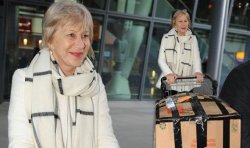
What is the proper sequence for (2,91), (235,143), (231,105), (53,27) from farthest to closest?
(2,91) → (235,143) → (231,105) → (53,27)

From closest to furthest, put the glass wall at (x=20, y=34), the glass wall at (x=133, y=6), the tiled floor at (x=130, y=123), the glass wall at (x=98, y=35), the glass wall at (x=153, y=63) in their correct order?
the tiled floor at (x=130, y=123)
the glass wall at (x=20, y=34)
the glass wall at (x=98, y=35)
the glass wall at (x=133, y=6)
the glass wall at (x=153, y=63)

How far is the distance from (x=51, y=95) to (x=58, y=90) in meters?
0.07

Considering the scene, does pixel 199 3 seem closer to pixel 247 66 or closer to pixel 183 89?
pixel 183 89

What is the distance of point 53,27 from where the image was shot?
250 centimetres

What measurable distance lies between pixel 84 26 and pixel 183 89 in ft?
8.95

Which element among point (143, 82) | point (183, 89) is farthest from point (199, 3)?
point (183, 89)

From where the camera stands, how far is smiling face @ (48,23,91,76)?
249cm

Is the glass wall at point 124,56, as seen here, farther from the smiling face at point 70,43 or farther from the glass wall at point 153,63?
the smiling face at point 70,43

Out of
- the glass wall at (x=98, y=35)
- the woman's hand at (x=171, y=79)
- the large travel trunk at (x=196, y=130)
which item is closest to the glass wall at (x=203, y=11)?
the glass wall at (x=98, y=35)

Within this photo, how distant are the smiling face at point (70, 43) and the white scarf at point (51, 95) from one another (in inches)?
3.1

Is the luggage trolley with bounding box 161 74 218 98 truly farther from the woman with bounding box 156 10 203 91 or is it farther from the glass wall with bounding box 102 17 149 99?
the glass wall with bounding box 102 17 149 99

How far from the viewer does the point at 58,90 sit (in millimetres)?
2523

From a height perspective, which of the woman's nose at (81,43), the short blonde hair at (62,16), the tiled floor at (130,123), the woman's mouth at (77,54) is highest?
the short blonde hair at (62,16)

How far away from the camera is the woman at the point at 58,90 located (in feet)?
7.93
